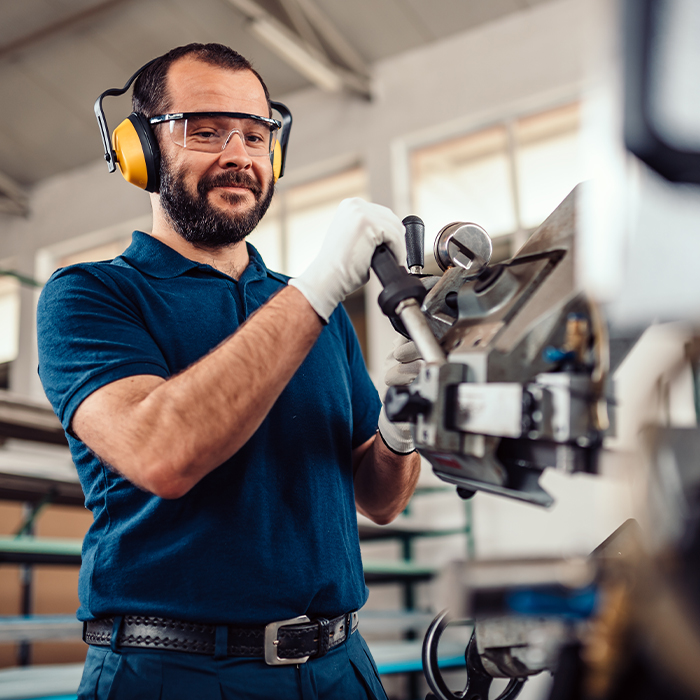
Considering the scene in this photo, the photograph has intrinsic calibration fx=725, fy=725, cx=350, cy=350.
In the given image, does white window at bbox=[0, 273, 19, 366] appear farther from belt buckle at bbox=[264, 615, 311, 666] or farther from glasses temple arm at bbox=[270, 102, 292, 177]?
belt buckle at bbox=[264, 615, 311, 666]

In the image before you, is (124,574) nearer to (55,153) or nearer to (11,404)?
(11,404)

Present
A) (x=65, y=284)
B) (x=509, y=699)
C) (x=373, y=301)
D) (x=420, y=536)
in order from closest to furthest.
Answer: (x=509, y=699)
(x=65, y=284)
(x=420, y=536)
(x=373, y=301)

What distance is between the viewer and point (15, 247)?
6227 millimetres

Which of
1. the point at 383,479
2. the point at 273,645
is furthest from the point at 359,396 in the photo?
the point at 273,645

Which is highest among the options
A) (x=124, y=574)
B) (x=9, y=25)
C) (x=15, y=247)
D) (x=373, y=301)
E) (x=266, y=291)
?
(x=9, y=25)

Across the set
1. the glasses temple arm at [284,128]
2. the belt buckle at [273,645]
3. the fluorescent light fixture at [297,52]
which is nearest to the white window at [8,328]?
the fluorescent light fixture at [297,52]

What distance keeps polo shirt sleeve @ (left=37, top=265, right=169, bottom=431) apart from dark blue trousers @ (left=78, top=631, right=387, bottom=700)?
304 millimetres

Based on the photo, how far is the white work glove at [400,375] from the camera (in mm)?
1043

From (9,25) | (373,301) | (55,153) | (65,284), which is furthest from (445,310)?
(55,153)

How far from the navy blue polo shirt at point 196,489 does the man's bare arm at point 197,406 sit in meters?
0.05

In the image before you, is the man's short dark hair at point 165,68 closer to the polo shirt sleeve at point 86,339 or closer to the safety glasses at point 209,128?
the safety glasses at point 209,128

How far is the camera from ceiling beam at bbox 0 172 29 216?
19.6 feet

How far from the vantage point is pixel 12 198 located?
6.05 metres

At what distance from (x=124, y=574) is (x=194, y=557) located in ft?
0.29
